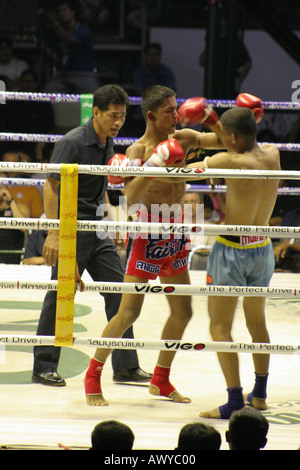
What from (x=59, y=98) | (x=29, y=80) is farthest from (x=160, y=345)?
(x=29, y=80)

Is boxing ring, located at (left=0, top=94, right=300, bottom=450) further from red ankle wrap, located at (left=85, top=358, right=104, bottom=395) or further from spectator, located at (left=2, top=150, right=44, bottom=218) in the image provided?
spectator, located at (left=2, top=150, right=44, bottom=218)

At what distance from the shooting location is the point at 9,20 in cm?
704

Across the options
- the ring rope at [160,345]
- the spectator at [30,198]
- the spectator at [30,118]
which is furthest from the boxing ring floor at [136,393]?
the spectator at [30,118]

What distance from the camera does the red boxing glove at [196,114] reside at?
2.78 metres

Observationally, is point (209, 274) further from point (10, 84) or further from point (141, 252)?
point (10, 84)

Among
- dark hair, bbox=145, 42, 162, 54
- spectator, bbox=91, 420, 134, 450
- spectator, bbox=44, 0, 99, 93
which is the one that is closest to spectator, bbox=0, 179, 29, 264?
spectator, bbox=44, 0, 99, 93

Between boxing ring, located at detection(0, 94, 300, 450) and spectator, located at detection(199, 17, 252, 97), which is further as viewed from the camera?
spectator, located at detection(199, 17, 252, 97)

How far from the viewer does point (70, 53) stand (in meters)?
6.67

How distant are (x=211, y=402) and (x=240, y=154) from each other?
103 cm

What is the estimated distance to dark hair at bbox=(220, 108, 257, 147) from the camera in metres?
2.53

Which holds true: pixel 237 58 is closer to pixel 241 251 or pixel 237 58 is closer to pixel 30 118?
pixel 30 118

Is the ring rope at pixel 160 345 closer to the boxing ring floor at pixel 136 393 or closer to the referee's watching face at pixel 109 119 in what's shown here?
the boxing ring floor at pixel 136 393

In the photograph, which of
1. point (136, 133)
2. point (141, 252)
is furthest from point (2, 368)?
point (136, 133)

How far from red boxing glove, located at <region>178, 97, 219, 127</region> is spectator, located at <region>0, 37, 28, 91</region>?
424 centimetres
